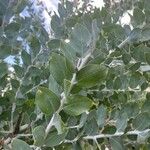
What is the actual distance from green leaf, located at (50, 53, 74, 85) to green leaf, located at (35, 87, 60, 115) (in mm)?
40

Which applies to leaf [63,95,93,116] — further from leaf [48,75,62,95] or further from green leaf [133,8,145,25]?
green leaf [133,8,145,25]

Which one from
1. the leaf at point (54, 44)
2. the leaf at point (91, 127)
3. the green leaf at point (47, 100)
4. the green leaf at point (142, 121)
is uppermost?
the leaf at point (54, 44)

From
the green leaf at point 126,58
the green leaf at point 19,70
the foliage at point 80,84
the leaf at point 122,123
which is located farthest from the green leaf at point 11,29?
the leaf at point 122,123

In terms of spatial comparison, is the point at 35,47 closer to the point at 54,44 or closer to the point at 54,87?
the point at 54,44

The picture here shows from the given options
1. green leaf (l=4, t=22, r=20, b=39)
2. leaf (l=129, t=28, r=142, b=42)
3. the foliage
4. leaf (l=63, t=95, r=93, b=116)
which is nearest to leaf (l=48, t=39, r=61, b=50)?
the foliage

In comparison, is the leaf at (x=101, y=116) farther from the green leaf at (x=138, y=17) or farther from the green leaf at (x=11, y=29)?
the green leaf at (x=11, y=29)

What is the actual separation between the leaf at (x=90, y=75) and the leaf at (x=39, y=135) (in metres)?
0.13

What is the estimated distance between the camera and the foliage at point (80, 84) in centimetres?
87

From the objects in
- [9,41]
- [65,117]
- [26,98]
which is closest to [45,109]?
[65,117]

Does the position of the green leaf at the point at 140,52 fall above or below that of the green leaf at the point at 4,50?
below

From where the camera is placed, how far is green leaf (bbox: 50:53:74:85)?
830 millimetres

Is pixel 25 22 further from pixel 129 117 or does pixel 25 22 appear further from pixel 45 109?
pixel 45 109

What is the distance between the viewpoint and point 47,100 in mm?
863

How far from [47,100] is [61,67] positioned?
0.08 m
